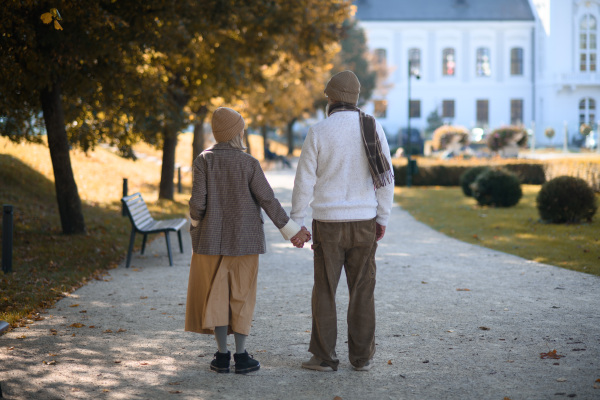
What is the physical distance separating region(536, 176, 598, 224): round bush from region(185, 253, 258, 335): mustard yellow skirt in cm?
915

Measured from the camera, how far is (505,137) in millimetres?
26656

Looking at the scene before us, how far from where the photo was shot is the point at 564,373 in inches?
174

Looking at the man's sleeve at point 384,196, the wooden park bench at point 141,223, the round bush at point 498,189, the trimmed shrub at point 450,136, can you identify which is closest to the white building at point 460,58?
the trimmed shrub at point 450,136

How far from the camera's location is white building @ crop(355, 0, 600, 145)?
58.9 metres

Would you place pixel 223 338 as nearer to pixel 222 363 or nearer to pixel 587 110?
pixel 222 363

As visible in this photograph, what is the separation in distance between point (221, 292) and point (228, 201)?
57 cm

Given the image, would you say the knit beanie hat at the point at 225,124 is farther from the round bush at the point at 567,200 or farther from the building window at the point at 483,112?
the building window at the point at 483,112

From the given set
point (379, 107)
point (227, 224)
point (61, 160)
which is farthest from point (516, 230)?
point (379, 107)

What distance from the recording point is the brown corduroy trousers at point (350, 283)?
4434 millimetres

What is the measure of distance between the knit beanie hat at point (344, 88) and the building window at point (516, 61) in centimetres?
5865

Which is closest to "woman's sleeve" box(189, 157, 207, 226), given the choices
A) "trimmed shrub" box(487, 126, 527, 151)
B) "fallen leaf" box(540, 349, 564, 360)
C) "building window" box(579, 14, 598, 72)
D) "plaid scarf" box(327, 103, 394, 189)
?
"plaid scarf" box(327, 103, 394, 189)

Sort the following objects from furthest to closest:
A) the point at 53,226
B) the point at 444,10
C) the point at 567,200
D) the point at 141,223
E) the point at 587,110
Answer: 1. the point at 444,10
2. the point at 587,110
3. the point at 567,200
4. the point at 53,226
5. the point at 141,223

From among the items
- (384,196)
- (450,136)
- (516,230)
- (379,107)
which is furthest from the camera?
(379,107)

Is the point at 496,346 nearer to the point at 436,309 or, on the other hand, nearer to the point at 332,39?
the point at 436,309
